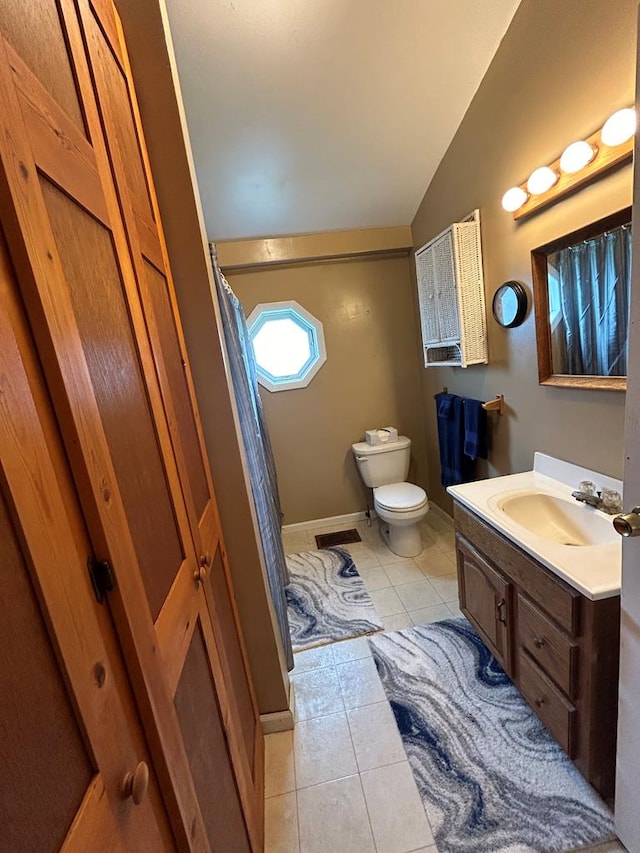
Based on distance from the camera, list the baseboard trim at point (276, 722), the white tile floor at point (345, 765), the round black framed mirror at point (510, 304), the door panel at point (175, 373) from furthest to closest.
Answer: the round black framed mirror at point (510, 304) < the baseboard trim at point (276, 722) < the white tile floor at point (345, 765) < the door panel at point (175, 373)

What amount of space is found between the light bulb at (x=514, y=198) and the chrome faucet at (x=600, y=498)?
1133mm

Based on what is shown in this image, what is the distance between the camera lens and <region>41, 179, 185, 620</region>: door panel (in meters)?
0.53

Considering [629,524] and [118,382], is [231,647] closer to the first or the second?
[118,382]

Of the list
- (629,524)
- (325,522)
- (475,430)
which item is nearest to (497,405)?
(475,430)

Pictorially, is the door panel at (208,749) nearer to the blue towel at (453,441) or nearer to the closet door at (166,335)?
the closet door at (166,335)

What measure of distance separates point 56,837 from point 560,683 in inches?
52.3

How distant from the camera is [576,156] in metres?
1.23

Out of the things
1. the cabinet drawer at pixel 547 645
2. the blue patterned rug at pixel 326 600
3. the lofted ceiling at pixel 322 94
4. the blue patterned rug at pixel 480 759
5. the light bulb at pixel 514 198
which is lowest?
the blue patterned rug at pixel 480 759

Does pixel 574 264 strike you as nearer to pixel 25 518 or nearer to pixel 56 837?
pixel 25 518

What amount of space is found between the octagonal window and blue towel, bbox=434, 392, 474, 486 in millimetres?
970

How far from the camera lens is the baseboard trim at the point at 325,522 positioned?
10.1 ft

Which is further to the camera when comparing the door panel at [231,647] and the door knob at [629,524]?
the door panel at [231,647]

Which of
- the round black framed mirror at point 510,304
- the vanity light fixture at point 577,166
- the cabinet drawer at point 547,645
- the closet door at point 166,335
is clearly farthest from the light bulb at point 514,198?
the cabinet drawer at point 547,645

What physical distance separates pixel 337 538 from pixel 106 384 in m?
2.57
